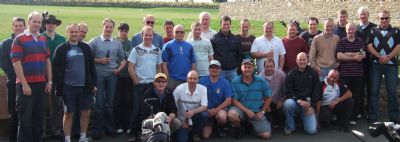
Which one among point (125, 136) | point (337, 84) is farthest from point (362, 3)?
point (125, 136)

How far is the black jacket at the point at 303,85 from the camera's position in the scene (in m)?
8.82

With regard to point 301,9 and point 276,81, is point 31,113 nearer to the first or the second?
point 276,81

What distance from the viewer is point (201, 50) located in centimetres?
884

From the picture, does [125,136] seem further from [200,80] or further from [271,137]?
[271,137]

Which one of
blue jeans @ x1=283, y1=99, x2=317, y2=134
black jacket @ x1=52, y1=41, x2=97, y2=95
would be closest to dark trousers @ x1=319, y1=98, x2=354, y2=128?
blue jeans @ x1=283, y1=99, x2=317, y2=134

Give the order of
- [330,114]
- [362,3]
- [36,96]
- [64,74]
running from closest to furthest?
[36,96] < [64,74] < [330,114] < [362,3]

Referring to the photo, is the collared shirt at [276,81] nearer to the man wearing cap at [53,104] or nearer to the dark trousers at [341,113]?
the dark trousers at [341,113]

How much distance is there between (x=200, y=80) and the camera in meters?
8.64

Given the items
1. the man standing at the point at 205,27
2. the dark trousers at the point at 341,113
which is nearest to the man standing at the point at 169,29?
the man standing at the point at 205,27

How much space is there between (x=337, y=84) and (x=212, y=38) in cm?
227

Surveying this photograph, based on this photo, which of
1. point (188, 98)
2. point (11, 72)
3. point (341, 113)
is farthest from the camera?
point (341, 113)

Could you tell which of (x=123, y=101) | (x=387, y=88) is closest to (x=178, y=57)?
(x=123, y=101)

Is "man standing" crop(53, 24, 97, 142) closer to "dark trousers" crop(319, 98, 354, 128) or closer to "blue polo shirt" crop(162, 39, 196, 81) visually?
"blue polo shirt" crop(162, 39, 196, 81)

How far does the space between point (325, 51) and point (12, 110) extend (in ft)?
17.1
